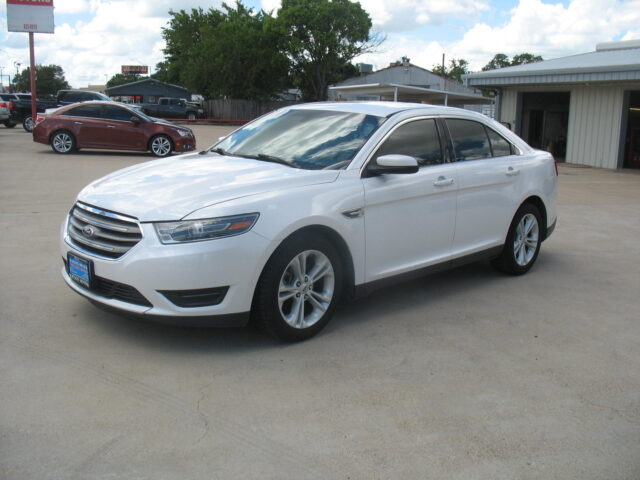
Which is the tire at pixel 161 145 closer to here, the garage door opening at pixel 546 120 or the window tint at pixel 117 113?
the window tint at pixel 117 113

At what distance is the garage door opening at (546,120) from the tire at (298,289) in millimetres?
20721

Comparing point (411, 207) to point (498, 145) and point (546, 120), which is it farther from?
point (546, 120)

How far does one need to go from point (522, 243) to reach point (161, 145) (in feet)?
43.8

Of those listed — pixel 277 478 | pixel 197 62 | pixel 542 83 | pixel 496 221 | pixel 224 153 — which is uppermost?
pixel 197 62

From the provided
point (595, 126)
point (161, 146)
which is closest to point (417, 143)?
point (161, 146)

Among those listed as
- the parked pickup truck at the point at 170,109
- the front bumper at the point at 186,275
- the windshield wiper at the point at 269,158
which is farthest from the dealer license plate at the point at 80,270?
the parked pickup truck at the point at 170,109

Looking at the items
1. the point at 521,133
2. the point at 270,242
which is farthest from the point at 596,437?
the point at 521,133

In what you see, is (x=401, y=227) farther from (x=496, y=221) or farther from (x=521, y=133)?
(x=521, y=133)

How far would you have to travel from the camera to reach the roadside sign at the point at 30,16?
27.1 metres

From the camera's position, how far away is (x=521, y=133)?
2389 centimetres

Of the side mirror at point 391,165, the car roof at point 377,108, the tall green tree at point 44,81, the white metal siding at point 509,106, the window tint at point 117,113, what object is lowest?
the side mirror at point 391,165

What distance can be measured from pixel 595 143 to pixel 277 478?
790 inches

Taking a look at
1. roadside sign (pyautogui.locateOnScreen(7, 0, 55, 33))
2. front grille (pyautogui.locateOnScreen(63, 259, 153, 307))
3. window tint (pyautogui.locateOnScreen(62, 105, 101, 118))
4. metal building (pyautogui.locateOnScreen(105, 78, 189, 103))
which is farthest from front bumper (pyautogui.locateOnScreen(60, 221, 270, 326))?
metal building (pyautogui.locateOnScreen(105, 78, 189, 103))

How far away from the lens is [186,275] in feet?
13.1
